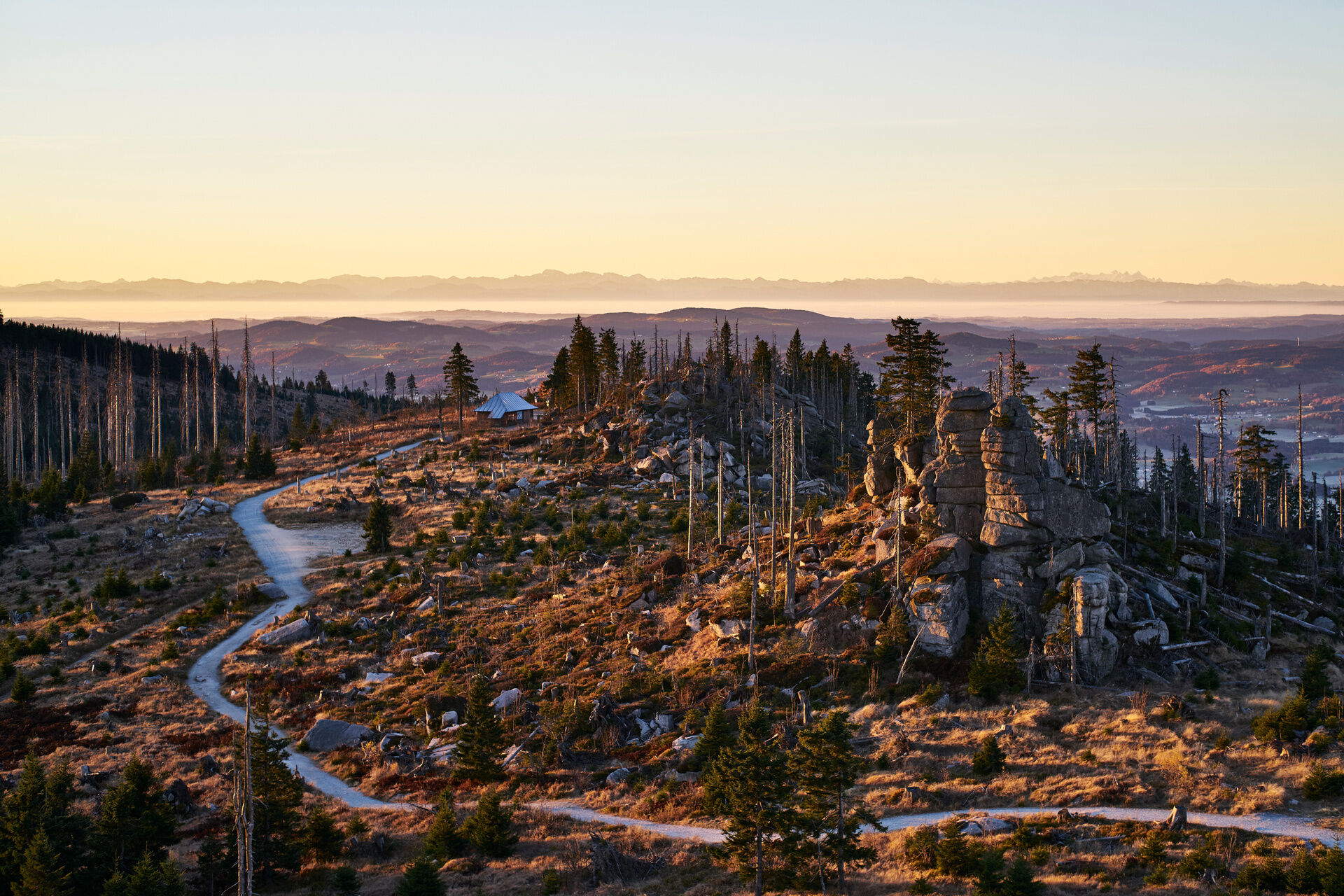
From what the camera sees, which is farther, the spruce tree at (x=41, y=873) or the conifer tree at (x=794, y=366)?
the conifer tree at (x=794, y=366)

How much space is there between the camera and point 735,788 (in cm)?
2492

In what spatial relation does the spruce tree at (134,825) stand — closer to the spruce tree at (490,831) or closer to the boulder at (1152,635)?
the spruce tree at (490,831)

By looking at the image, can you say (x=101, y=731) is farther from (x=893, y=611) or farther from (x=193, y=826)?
(x=893, y=611)

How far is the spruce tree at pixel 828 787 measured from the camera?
24250mm

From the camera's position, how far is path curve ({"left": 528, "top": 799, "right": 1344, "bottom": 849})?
1007 inches

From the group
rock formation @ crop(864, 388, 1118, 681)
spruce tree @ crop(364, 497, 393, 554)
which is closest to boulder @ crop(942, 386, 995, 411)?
rock formation @ crop(864, 388, 1118, 681)

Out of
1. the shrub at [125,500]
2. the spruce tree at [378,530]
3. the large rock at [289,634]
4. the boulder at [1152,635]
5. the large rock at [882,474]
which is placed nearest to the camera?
the boulder at [1152,635]

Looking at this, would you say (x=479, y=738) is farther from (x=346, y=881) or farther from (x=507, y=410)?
(x=507, y=410)

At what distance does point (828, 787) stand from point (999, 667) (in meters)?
17.0

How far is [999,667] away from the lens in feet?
125

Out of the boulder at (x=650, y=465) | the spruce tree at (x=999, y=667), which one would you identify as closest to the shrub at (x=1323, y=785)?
the spruce tree at (x=999, y=667)

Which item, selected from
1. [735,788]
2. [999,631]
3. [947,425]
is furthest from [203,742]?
[947,425]

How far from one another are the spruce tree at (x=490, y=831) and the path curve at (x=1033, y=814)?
3683 millimetres

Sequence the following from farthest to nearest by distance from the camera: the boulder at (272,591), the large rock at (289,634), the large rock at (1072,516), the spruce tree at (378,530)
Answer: the spruce tree at (378,530) < the boulder at (272,591) < the large rock at (289,634) < the large rock at (1072,516)
